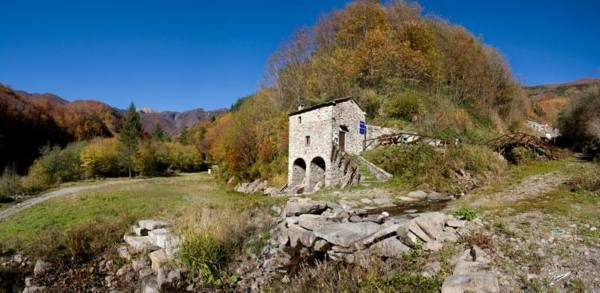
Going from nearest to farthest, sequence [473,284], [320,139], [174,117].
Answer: [473,284] → [320,139] → [174,117]

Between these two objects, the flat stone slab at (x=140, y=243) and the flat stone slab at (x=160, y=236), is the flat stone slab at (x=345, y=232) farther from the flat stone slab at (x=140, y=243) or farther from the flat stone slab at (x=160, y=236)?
the flat stone slab at (x=140, y=243)

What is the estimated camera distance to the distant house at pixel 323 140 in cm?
1830

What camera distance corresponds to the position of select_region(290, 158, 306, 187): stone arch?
2044 cm

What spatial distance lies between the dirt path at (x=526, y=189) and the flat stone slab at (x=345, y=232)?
4.63 m

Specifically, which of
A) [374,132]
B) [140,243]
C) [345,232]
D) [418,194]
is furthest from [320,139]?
[140,243]

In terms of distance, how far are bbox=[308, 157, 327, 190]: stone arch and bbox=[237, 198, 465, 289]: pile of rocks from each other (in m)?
9.60

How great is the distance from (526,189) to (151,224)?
1431 cm

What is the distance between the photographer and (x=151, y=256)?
7523 mm

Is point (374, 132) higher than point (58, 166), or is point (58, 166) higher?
point (374, 132)

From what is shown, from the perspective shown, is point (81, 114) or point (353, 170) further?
point (81, 114)

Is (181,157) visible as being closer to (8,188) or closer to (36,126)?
(36,126)

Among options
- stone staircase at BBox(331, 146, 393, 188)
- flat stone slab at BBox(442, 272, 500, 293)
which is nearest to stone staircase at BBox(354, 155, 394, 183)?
stone staircase at BBox(331, 146, 393, 188)

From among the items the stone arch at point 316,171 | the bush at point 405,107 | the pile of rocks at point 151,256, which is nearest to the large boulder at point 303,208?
the pile of rocks at point 151,256

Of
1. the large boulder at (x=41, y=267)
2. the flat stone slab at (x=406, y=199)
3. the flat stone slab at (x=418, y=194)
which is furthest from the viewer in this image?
the flat stone slab at (x=418, y=194)
